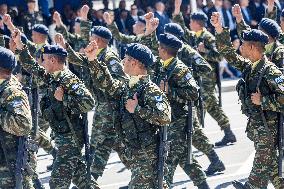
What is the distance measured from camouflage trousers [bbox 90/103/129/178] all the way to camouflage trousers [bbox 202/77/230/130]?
8.42 ft

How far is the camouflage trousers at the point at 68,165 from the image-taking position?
8.70m

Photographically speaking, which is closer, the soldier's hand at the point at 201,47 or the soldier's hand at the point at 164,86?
the soldier's hand at the point at 164,86

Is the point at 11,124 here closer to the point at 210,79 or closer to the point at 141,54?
the point at 141,54

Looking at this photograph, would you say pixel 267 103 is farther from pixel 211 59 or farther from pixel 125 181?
pixel 211 59

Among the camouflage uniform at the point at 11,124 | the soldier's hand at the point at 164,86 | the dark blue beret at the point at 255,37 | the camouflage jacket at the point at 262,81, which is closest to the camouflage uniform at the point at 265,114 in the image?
the camouflage jacket at the point at 262,81

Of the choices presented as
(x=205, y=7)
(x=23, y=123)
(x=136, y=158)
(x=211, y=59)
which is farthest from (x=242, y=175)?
(x=205, y=7)

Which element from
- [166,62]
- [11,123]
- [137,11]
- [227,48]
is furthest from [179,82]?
[137,11]

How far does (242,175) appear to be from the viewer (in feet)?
35.9

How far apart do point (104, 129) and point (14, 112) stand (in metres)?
2.80

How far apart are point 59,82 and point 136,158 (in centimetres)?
135

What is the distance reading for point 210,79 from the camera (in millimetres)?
12516

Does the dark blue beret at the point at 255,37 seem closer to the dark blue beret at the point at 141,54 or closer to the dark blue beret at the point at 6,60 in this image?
the dark blue beret at the point at 141,54

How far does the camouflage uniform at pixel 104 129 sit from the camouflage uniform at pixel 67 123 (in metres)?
0.97

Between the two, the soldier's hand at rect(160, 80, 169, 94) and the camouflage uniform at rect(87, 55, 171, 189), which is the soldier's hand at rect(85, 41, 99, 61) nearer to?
the camouflage uniform at rect(87, 55, 171, 189)
